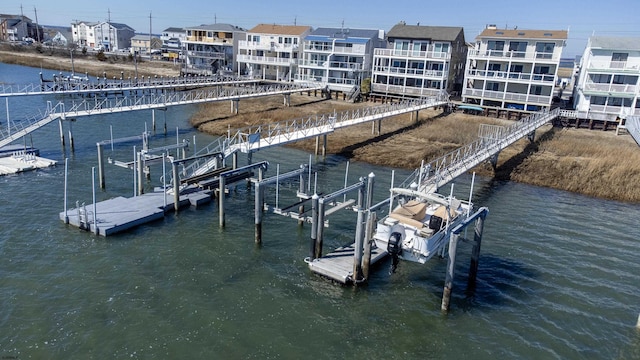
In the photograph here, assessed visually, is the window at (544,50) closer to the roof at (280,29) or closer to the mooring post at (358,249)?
the roof at (280,29)

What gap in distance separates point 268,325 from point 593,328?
484 inches

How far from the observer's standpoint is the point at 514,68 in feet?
190

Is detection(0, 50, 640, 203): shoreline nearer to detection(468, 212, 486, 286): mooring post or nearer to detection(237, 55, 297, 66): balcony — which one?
detection(237, 55, 297, 66): balcony

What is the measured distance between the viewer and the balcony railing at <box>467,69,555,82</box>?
5500cm

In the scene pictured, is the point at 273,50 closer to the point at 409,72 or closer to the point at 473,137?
the point at 409,72

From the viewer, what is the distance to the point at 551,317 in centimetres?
1831

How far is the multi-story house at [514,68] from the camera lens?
54844 mm

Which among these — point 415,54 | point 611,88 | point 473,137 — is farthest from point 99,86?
point 611,88

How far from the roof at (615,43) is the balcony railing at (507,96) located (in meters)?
7.39

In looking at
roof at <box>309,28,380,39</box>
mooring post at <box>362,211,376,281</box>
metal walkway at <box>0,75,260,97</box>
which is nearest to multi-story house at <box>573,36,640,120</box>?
roof at <box>309,28,380,39</box>

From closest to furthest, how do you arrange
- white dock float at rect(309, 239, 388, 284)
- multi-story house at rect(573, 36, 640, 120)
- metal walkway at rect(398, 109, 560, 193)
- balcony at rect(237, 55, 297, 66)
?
white dock float at rect(309, 239, 388, 284) → metal walkway at rect(398, 109, 560, 193) → multi-story house at rect(573, 36, 640, 120) → balcony at rect(237, 55, 297, 66)

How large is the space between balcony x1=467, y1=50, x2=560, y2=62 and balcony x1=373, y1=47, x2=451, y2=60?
→ 4070 mm

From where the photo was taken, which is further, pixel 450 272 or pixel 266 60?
pixel 266 60

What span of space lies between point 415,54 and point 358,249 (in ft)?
165
